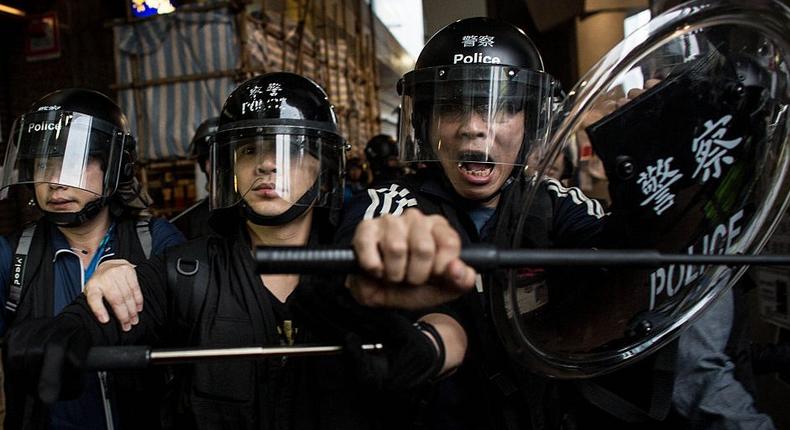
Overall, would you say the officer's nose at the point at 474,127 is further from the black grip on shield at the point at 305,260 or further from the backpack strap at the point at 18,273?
the backpack strap at the point at 18,273

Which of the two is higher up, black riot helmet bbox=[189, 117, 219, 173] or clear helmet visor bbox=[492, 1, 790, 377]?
black riot helmet bbox=[189, 117, 219, 173]

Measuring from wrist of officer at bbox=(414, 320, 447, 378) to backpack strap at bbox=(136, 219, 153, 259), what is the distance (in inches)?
50.3

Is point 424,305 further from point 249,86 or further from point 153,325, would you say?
point 249,86

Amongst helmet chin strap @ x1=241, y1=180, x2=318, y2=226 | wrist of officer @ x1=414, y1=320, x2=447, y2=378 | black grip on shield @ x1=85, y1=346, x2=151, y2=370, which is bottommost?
wrist of officer @ x1=414, y1=320, x2=447, y2=378

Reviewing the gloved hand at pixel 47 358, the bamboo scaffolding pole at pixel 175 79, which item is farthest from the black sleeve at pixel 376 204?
the bamboo scaffolding pole at pixel 175 79

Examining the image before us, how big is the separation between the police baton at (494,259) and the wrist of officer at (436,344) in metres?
0.31

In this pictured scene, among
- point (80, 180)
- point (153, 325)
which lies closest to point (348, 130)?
point (80, 180)

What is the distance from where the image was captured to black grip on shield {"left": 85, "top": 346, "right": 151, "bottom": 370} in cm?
97

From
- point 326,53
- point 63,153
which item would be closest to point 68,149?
point 63,153

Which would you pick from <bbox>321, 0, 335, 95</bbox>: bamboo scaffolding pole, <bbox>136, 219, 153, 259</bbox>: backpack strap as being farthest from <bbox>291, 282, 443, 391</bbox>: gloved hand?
<bbox>321, 0, 335, 95</bbox>: bamboo scaffolding pole

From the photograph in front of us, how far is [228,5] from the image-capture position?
4.77 metres

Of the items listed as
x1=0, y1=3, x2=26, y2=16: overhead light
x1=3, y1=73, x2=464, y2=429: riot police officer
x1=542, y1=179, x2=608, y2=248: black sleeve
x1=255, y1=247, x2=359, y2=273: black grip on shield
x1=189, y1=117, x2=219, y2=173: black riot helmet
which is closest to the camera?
x1=255, y1=247, x2=359, y2=273: black grip on shield

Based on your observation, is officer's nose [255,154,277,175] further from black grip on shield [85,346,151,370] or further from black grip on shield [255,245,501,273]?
black grip on shield [255,245,501,273]

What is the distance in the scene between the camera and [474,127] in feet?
5.36
